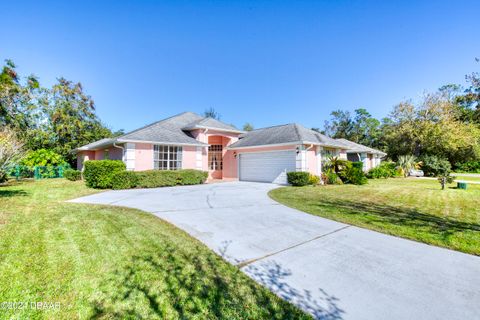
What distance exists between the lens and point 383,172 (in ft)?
70.4

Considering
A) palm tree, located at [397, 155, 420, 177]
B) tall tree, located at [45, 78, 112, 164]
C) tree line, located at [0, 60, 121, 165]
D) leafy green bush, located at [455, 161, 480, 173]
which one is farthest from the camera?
leafy green bush, located at [455, 161, 480, 173]

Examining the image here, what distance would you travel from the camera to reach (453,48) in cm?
1064

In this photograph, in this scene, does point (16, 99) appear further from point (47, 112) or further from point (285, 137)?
point (285, 137)

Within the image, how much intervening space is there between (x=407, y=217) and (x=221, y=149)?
15694 millimetres

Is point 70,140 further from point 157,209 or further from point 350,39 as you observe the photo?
point 350,39

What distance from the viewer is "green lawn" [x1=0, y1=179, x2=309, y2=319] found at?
7.19 ft

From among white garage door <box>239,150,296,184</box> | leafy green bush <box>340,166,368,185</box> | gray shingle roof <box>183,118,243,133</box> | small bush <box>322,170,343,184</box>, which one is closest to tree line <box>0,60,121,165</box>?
gray shingle roof <box>183,118,243,133</box>

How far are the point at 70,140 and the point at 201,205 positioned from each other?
26.0 meters

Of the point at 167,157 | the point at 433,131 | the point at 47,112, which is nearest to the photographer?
the point at 167,157

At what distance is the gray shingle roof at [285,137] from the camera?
1505 cm

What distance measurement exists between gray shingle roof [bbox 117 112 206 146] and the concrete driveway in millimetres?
9384

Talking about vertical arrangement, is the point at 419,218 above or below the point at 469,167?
below

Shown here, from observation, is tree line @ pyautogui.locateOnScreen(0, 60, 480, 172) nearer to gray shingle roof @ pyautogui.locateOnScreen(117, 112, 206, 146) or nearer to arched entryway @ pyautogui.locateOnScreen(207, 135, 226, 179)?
gray shingle roof @ pyautogui.locateOnScreen(117, 112, 206, 146)

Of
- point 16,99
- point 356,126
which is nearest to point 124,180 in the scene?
point 16,99
